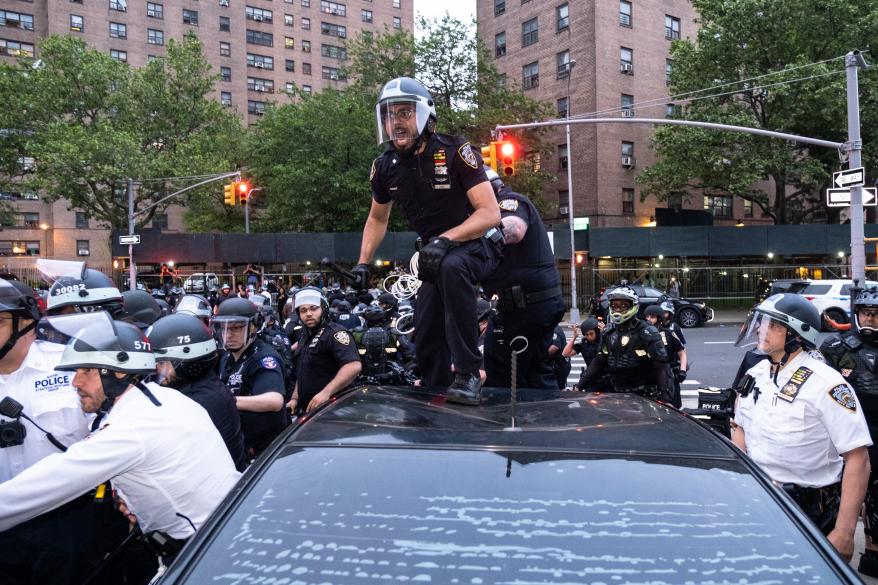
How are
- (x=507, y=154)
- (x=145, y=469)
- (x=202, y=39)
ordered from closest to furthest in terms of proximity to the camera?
(x=145, y=469) → (x=507, y=154) → (x=202, y=39)

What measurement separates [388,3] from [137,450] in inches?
2996

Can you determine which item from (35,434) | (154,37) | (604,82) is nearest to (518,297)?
(35,434)

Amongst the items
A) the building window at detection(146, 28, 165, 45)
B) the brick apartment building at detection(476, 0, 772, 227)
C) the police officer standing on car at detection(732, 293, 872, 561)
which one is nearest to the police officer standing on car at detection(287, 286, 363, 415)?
the police officer standing on car at detection(732, 293, 872, 561)

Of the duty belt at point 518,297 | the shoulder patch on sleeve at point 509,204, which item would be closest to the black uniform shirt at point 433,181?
the shoulder patch on sleeve at point 509,204

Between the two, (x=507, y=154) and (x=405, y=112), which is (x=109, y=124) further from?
(x=405, y=112)

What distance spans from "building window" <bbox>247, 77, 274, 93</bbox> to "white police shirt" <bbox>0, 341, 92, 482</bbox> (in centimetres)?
6611

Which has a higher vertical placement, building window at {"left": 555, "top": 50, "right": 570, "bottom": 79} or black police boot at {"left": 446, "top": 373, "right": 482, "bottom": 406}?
building window at {"left": 555, "top": 50, "right": 570, "bottom": 79}

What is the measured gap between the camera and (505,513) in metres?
1.73

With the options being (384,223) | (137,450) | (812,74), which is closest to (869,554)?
(384,223)

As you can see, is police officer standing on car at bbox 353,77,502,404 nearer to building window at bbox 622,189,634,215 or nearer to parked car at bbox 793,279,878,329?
parked car at bbox 793,279,878,329

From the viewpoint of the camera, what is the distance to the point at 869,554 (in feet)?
14.9

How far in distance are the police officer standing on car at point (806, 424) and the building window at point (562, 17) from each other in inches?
1451

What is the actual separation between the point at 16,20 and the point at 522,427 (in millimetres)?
62704

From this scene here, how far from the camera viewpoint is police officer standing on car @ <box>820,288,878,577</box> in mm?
4469
